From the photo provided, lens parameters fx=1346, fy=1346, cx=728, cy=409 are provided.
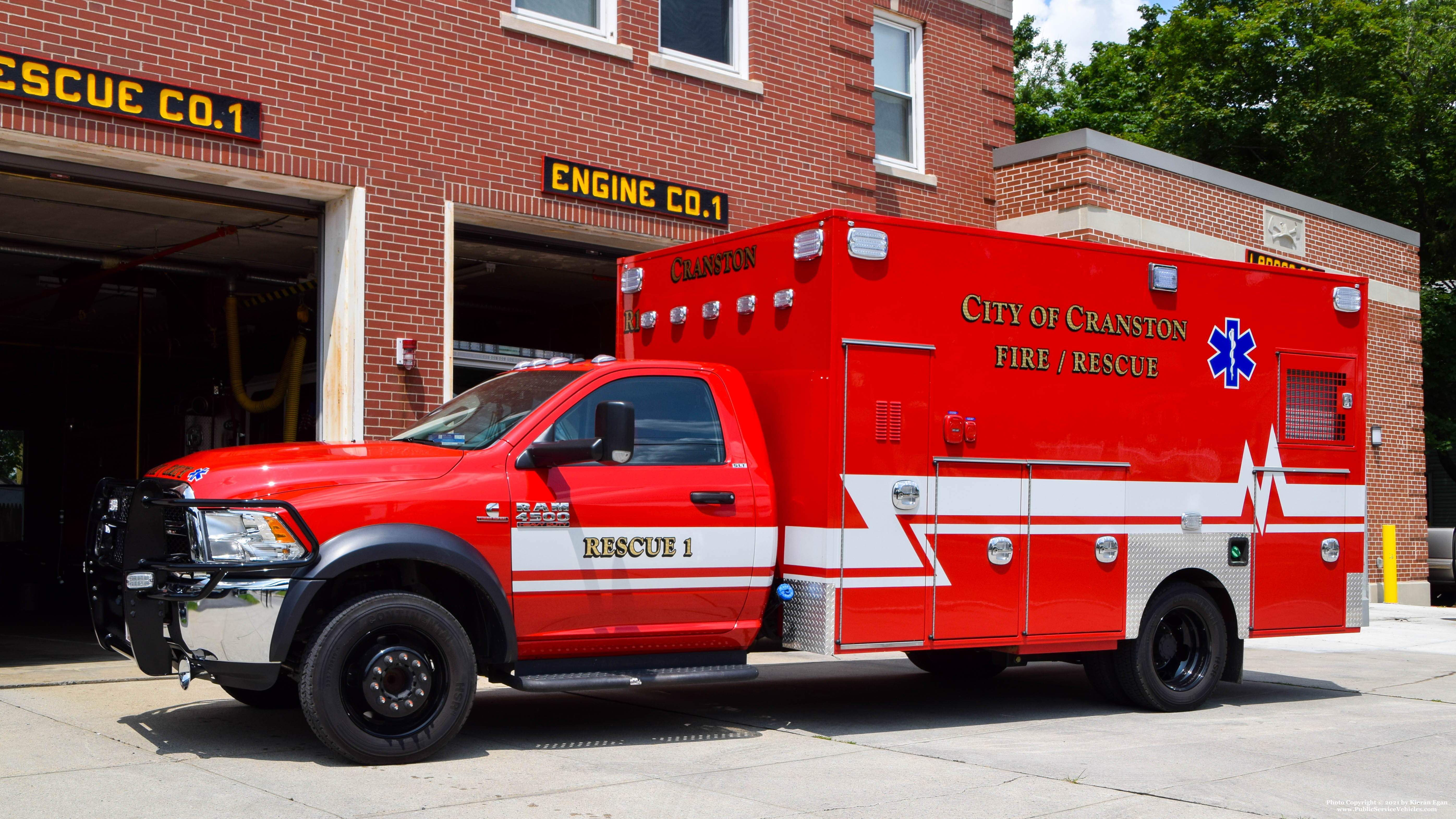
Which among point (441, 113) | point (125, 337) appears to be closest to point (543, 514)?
point (441, 113)

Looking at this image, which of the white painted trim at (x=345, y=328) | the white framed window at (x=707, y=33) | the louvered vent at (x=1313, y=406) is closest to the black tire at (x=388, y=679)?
the white painted trim at (x=345, y=328)

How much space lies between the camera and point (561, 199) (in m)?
12.3

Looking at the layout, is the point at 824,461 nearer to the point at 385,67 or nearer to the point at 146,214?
the point at 385,67

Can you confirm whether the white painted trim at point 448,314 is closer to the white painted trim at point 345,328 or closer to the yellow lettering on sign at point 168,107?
the white painted trim at point 345,328

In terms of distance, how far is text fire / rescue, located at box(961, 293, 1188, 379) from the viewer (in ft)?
26.9

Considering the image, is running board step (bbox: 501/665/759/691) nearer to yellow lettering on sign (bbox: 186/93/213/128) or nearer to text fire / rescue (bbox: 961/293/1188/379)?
text fire / rescue (bbox: 961/293/1188/379)

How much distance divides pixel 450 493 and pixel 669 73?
7.47 m

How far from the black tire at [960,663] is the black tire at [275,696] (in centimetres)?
446

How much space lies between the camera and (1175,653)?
364 inches

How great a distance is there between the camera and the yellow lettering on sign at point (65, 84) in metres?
9.51

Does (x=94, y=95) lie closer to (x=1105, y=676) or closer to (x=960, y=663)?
(x=960, y=663)

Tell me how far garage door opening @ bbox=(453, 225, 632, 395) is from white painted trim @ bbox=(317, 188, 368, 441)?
Result: 1289mm

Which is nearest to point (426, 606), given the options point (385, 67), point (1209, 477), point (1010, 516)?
point (1010, 516)

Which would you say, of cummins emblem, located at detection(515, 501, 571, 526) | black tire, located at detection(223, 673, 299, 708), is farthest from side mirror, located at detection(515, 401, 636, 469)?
black tire, located at detection(223, 673, 299, 708)
